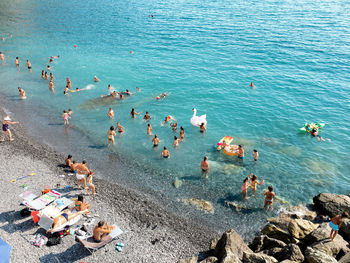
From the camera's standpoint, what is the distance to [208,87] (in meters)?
33.3

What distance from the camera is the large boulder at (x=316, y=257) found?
433 inches

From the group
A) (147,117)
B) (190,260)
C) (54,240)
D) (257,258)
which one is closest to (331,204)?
(257,258)

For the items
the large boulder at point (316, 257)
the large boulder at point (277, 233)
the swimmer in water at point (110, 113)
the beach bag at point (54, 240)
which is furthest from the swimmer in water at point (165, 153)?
the large boulder at point (316, 257)

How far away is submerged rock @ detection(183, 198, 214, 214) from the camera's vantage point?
16750 millimetres

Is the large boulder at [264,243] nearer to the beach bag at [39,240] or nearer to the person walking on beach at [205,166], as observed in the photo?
the person walking on beach at [205,166]

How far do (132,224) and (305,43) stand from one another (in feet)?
142

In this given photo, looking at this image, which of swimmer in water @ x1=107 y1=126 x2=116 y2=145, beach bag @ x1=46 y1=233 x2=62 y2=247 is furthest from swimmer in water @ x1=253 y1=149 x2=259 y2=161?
beach bag @ x1=46 y1=233 x2=62 y2=247

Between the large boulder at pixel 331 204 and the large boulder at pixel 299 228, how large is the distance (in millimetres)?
2355

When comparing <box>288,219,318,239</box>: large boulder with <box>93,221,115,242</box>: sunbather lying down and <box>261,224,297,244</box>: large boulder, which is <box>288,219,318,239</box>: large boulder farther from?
<box>93,221,115,242</box>: sunbather lying down

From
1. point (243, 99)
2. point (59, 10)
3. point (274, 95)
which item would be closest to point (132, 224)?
point (243, 99)

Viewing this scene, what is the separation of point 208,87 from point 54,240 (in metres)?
24.8

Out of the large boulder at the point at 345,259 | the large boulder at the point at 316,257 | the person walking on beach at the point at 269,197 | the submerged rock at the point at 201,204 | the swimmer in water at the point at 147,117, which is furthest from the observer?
the swimmer in water at the point at 147,117

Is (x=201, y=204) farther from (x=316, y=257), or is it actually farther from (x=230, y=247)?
(x=316, y=257)

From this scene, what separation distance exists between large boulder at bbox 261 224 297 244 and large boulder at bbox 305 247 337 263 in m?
2.33
